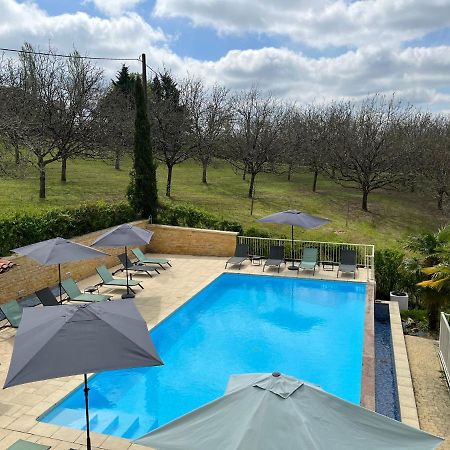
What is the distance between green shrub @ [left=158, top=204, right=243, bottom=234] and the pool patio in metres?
2.00

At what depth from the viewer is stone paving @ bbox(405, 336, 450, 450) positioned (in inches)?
311

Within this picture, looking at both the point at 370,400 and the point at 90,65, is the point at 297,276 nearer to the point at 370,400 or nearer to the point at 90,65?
the point at 370,400

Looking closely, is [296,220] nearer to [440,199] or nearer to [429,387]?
[429,387]

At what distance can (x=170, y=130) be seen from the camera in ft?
91.6

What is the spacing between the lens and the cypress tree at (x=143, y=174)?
19500mm

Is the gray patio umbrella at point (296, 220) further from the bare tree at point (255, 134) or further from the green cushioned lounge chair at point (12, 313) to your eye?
the bare tree at point (255, 134)

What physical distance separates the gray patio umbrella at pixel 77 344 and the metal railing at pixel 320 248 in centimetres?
1257

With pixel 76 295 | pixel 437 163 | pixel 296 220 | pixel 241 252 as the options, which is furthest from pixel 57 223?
pixel 437 163

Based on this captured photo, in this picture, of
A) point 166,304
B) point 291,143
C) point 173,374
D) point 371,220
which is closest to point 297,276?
point 166,304

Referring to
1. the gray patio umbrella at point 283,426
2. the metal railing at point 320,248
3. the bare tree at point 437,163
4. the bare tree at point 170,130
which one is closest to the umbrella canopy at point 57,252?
the gray patio umbrella at point 283,426

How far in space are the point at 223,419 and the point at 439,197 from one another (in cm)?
3207

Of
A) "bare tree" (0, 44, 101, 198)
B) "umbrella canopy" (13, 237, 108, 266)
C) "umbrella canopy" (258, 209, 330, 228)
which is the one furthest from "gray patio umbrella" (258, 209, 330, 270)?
"bare tree" (0, 44, 101, 198)

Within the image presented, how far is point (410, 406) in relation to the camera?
832 centimetres

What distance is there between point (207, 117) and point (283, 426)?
29.9 meters
